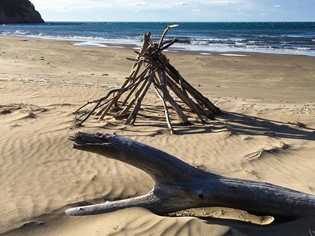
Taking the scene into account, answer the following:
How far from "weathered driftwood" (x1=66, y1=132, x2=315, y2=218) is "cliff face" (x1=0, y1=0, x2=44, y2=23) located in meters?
97.3

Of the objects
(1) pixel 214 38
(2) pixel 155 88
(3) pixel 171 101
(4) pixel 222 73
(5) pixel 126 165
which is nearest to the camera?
(5) pixel 126 165

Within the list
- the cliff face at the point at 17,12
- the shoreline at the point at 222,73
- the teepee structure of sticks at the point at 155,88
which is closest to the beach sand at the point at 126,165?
the shoreline at the point at 222,73

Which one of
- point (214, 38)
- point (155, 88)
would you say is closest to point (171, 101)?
point (155, 88)

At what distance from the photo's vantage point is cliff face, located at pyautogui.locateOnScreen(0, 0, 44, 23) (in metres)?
94.1

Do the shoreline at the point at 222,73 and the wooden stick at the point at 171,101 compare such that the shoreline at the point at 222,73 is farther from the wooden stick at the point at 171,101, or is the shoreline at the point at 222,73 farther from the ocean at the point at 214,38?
the wooden stick at the point at 171,101

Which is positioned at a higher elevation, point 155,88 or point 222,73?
point 155,88

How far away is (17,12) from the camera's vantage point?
97688mm

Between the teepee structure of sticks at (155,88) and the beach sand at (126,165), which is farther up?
the teepee structure of sticks at (155,88)

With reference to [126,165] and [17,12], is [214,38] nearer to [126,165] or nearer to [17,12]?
[126,165]

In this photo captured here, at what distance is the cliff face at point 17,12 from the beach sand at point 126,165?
8862 centimetres

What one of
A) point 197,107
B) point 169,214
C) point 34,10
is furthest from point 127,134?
point 34,10

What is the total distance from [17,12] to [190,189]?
102m

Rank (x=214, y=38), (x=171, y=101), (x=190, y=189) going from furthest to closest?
1. (x=214, y=38)
2. (x=171, y=101)
3. (x=190, y=189)

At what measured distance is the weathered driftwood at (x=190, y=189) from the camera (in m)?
3.69
